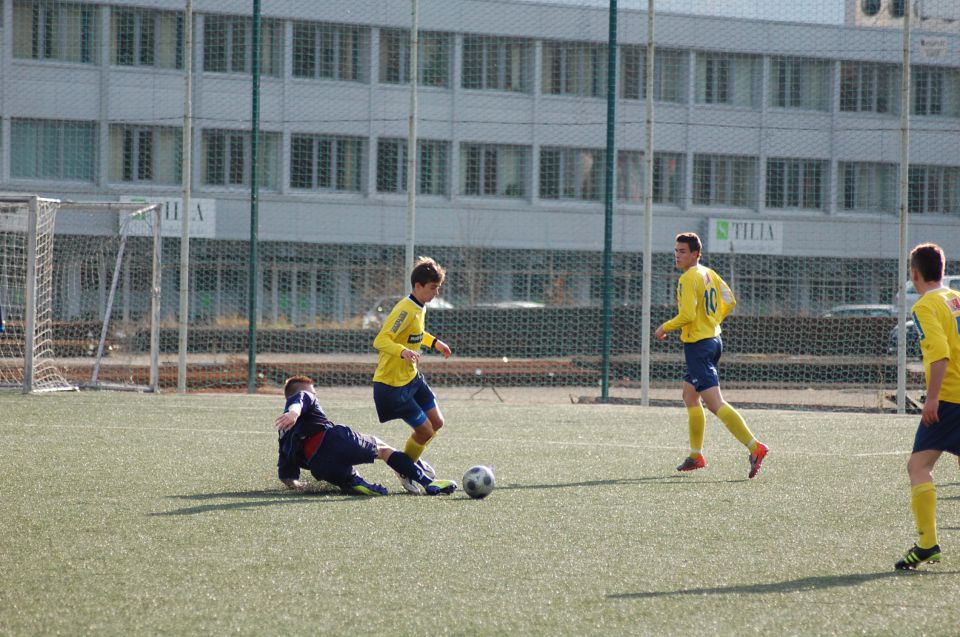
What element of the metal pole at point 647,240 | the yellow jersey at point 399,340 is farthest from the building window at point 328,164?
the yellow jersey at point 399,340

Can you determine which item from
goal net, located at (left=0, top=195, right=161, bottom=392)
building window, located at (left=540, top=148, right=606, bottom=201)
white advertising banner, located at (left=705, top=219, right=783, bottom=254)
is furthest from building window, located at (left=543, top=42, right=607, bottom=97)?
goal net, located at (left=0, top=195, right=161, bottom=392)

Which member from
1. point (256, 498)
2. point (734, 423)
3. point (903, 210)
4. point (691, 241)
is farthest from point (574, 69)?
point (256, 498)

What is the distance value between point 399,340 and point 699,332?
2.38 m

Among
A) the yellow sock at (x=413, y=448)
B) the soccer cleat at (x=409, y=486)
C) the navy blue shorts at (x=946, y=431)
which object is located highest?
the navy blue shorts at (x=946, y=431)

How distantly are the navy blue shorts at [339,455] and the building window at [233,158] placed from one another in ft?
79.8

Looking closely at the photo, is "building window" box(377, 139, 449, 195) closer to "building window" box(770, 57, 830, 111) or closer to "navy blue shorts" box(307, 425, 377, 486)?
"building window" box(770, 57, 830, 111)

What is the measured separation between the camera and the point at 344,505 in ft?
21.7

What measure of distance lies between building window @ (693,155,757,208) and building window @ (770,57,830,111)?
90.9 inches

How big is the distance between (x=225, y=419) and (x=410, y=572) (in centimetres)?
740

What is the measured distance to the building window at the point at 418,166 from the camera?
3456cm

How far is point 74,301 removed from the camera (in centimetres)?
1798

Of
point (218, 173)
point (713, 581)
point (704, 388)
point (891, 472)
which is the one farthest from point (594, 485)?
point (218, 173)

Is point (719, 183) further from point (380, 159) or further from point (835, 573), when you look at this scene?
point (835, 573)

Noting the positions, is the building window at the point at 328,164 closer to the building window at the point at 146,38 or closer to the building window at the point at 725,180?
the building window at the point at 146,38
